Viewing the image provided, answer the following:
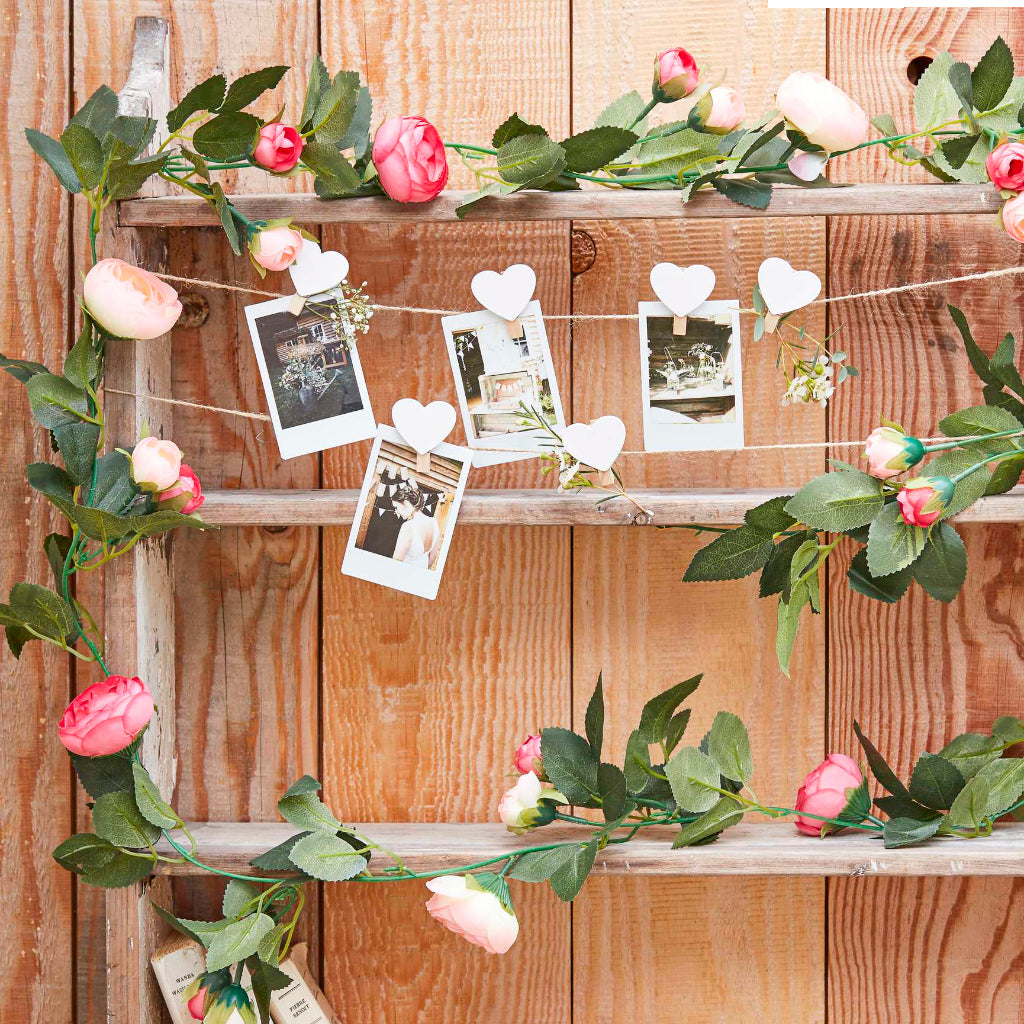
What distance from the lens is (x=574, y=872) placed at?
803mm

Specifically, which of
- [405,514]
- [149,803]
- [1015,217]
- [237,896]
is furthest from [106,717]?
[1015,217]

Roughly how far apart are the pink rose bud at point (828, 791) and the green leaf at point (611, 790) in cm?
19

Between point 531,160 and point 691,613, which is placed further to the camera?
point 691,613

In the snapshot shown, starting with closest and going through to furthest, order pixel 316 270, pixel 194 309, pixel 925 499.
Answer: pixel 925 499 → pixel 316 270 → pixel 194 309

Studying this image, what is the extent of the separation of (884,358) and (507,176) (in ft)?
1.42

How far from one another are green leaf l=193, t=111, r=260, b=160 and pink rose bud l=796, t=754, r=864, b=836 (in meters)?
0.77

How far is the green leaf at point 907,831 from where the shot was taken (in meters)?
0.83

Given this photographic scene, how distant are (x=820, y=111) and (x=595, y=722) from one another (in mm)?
559

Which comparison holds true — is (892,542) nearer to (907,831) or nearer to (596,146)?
(907,831)

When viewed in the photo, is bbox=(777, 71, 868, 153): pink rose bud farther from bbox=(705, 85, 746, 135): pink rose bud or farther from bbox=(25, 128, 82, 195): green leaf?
bbox=(25, 128, 82, 195): green leaf

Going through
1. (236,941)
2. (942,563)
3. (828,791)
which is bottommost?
(236,941)

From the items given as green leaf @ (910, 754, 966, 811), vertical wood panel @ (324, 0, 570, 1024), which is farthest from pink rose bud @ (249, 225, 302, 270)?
green leaf @ (910, 754, 966, 811)

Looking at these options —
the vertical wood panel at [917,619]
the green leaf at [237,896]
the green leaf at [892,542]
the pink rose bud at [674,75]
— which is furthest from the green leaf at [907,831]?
the pink rose bud at [674,75]

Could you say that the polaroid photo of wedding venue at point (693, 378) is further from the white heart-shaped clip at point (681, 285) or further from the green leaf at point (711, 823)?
the green leaf at point (711, 823)
